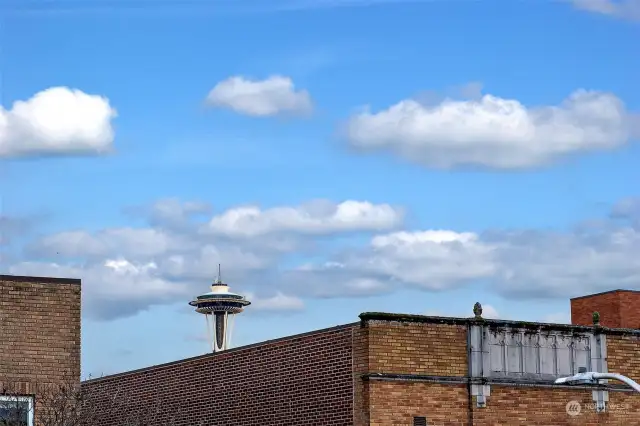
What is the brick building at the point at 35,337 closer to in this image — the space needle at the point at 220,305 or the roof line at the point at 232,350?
the roof line at the point at 232,350

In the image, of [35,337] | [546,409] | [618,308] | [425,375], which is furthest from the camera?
[618,308]

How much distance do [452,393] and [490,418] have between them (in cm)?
131

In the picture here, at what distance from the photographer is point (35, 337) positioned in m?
28.3

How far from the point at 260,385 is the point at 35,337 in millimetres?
9395

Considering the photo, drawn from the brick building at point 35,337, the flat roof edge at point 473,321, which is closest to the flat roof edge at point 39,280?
the brick building at point 35,337

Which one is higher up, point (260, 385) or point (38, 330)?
point (38, 330)

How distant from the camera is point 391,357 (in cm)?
3203

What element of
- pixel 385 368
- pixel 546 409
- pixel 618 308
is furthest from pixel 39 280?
pixel 618 308

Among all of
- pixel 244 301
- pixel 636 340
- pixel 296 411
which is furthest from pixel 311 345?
pixel 244 301

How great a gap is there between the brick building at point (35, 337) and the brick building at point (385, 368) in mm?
23

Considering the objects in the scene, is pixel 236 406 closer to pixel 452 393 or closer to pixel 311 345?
pixel 311 345

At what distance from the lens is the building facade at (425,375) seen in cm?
3194

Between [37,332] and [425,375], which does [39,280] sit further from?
[425,375]

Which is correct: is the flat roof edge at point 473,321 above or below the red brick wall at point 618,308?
below
